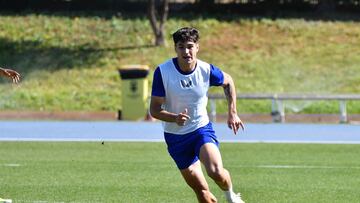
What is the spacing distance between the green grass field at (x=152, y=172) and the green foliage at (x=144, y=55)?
43.6 feet

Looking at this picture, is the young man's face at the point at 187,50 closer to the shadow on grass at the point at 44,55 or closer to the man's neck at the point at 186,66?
the man's neck at the point at 186,66

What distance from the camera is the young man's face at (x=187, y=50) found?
982 cm

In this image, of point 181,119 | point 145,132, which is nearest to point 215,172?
point 181,119

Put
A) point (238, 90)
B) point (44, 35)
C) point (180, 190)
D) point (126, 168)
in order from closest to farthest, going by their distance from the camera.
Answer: point (180, 190) → point (126, 168) → point (238, 90) → point (44, 35)

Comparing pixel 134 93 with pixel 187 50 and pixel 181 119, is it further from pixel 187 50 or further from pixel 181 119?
pixel 181 119

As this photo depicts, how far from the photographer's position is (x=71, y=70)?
37.7m

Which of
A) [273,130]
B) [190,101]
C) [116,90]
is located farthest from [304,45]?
[190,101]

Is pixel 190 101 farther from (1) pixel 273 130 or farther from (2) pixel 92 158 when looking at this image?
(1) pixel 273 130

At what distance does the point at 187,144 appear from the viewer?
1009cm

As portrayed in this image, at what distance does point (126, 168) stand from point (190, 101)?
6.02m

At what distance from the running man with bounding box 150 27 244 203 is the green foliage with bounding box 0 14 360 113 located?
22.2 meters

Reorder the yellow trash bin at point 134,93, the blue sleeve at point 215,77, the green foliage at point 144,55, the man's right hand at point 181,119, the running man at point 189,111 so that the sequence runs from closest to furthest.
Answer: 1. the man's right hand at point 181,119
2. the running man at point 189,111
3. the blue sleeve at point 215,77
4. the yellow trash bin at point 134,93
5. the green foliage at point 144,55

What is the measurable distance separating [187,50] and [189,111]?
0.64 m

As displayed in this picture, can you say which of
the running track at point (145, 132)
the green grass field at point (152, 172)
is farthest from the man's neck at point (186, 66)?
the running track at point (145, 132)
